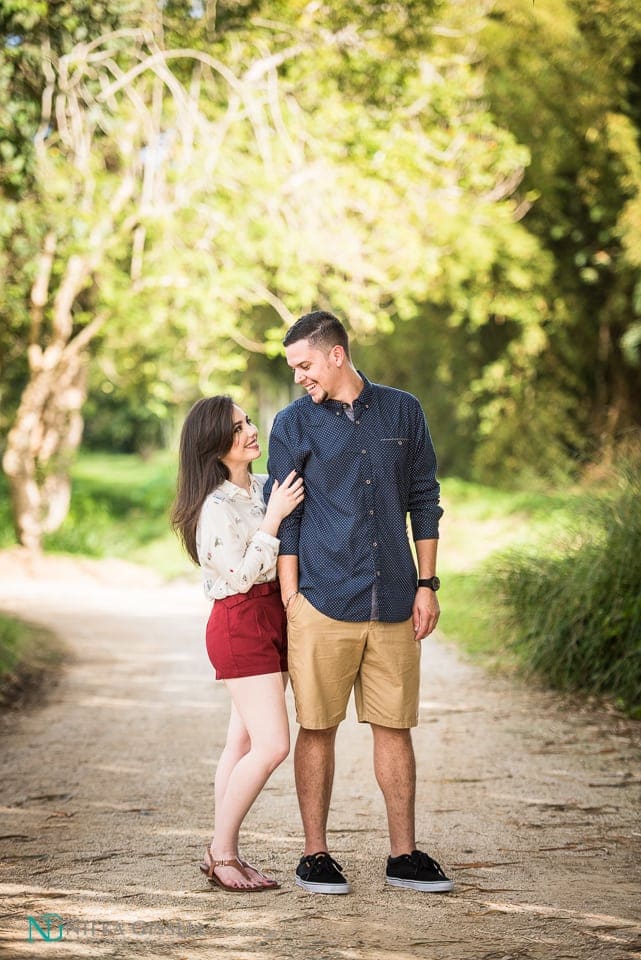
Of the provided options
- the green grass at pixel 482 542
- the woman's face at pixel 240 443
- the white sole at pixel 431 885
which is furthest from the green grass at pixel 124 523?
the white sole at pixel 431 885

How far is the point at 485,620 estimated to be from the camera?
31.0 feet

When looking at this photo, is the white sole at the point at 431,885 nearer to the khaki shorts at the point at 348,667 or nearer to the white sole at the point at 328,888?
the white sole at the point at 328,888

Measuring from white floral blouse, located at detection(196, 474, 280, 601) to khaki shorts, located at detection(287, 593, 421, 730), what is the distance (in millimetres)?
183

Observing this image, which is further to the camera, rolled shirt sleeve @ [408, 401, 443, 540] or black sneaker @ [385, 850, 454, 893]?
rolled shirt sleeve @ [408, 401, 443, 540]

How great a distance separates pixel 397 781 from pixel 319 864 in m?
0.39

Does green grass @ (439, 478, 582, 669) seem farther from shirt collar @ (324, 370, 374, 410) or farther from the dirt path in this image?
shirt collar @ (324, 370, 374, 410)

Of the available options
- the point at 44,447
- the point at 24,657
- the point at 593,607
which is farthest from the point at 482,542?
the point at 593,607

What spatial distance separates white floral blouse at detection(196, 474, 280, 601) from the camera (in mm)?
4168

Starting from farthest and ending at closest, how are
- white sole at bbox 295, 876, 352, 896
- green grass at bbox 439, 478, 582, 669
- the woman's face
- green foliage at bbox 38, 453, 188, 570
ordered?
green foliage at bbox 38, 453, 188, 570
green grass at bbox 439, 478, 582, 669
the woman's face
white sole at bbox 295, 876, 352, 896

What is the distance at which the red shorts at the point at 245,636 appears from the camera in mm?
4203

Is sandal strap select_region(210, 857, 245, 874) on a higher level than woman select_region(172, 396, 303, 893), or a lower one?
lower

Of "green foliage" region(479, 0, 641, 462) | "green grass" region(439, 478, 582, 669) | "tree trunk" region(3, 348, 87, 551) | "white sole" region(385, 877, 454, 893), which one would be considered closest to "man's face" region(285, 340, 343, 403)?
"white sole" region(385, 877, 454, 893)

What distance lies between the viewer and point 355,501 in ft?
13.8

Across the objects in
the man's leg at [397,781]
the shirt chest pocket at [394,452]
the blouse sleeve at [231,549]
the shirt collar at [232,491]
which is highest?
the shirt chest pocket at [394,452]
